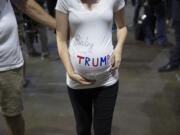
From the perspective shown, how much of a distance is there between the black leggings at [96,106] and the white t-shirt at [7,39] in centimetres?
43

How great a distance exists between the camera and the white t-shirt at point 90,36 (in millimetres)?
2336

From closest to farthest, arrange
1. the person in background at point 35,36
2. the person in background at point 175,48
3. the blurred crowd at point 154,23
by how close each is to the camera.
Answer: the person in background at point 175,48, the person in background at point 35,36, the blurred crowd at point 154,23

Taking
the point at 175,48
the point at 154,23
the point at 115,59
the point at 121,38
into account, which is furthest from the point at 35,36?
the point at 115,59

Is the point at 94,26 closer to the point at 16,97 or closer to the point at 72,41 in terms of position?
the point at 72,41

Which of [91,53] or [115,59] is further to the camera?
[115,59]

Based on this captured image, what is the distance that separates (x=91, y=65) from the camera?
7.81 ft

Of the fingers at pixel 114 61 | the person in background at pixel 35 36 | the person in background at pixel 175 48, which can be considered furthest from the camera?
the person in background at pixel 35 36

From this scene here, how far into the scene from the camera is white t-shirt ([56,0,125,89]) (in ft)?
7.66

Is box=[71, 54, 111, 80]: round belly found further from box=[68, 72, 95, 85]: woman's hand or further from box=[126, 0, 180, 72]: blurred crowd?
box=[126, 0, 180, 72]: blurred crowd

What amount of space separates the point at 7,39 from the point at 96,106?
70cm

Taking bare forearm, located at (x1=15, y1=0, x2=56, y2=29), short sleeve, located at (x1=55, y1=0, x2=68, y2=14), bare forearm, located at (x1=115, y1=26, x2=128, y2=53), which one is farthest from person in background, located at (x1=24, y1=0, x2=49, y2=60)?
short sleeve, located at (x1=55, y1=0, x2=68, y2=14)

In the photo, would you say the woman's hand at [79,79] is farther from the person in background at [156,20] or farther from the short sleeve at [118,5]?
the person in background at [156,20]

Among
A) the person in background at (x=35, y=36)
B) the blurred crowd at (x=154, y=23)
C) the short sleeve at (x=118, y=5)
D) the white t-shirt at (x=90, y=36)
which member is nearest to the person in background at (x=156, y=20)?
the blurred crowd at (x=154, y=23)

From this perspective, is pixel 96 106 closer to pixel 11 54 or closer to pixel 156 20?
pixel 11 54
